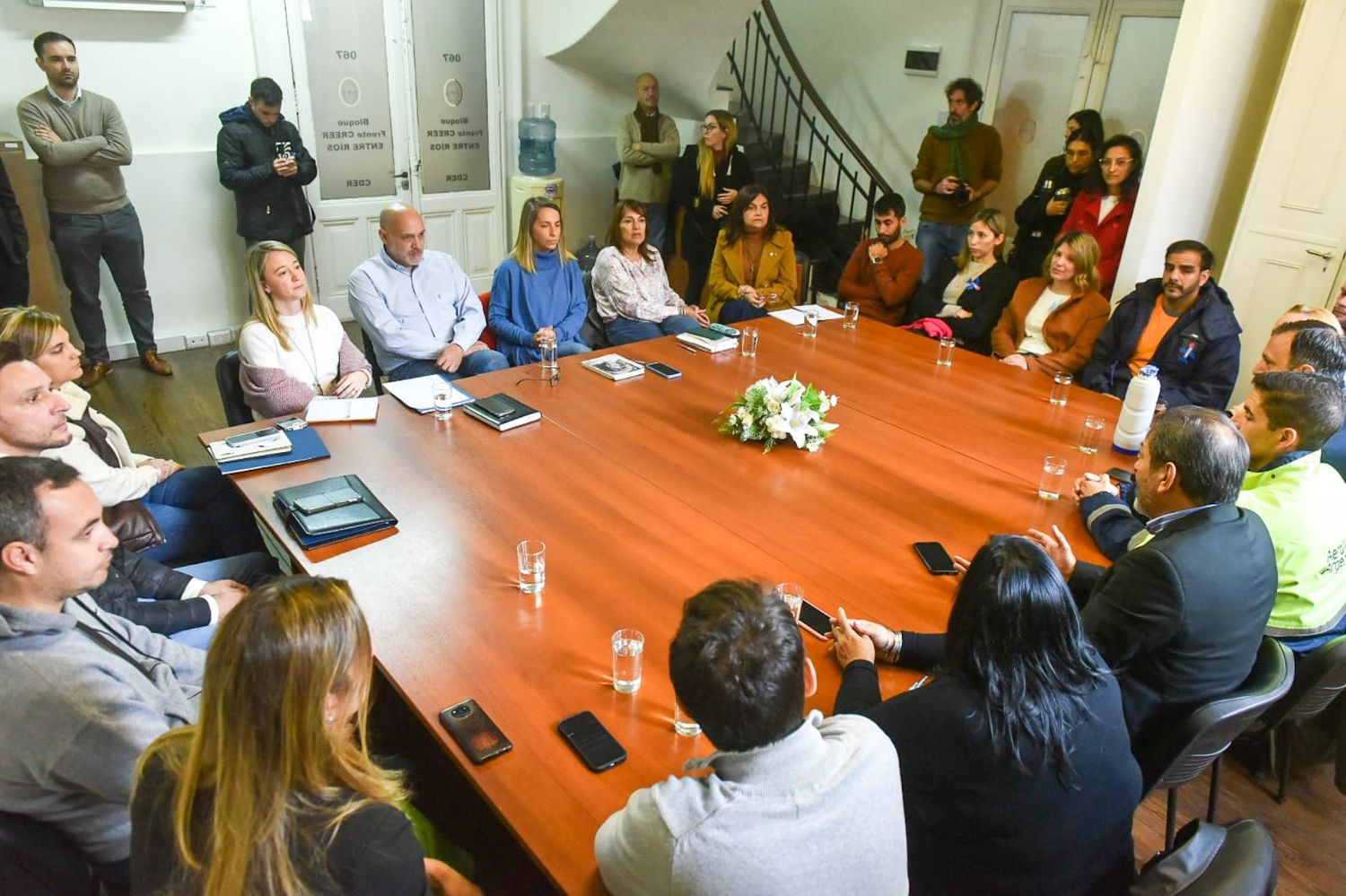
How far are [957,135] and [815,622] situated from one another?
465cm

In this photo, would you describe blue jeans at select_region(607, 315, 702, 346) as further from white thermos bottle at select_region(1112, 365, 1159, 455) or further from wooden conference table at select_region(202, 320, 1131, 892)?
white thermos bottle at select_region(1112, 365, 1159, 455)

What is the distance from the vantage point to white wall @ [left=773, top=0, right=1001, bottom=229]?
6.37 m

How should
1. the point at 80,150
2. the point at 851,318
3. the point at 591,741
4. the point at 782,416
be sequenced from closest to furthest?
the point at 591,741, the point at 782,416, the point at 851,318, the point at 80,150

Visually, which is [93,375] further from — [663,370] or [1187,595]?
[1187,595]

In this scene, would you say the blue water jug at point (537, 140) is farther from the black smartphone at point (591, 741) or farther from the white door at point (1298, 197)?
the black smartphone at point (591, 741)

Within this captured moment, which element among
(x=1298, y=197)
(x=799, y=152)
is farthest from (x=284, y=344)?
(x=799, y=152)

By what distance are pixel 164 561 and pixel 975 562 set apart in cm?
235

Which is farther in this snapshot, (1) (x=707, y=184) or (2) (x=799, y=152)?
(2) (x=799, y=152)

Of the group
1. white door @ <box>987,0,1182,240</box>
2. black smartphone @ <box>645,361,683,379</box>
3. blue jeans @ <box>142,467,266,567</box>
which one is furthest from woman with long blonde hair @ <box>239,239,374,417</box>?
white door @ <box>987,0,1182,240</box>

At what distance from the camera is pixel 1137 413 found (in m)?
2.90

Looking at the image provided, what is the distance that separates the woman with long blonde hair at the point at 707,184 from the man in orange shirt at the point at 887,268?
116cm

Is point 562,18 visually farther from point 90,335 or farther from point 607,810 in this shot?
point 607,810

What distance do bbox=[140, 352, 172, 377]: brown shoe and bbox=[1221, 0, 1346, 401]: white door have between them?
19.7 ft

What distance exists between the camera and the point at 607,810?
4.79 ft
